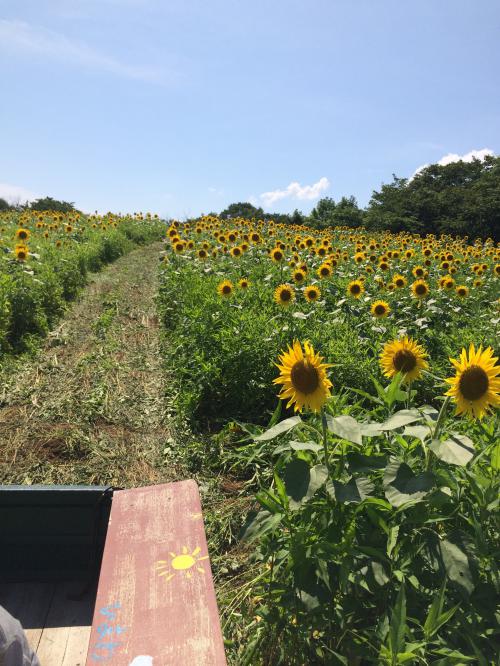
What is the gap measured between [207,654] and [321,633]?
1.84 feet

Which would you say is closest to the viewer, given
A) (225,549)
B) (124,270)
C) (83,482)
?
(225,549)

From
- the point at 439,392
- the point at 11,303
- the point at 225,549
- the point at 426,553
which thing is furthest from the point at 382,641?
the point at 11,303

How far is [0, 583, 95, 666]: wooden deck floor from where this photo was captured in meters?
2.14

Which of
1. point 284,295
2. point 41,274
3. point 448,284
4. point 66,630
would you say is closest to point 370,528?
point 66,630

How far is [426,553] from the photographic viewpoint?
1.50m

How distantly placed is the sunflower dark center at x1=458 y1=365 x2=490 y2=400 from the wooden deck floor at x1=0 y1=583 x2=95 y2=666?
1.97 metres

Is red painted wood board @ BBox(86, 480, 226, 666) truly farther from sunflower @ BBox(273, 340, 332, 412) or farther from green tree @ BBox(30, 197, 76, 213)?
green tree @ BBox(30, 197, 76, 213)

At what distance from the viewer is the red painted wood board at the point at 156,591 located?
57.8 inches

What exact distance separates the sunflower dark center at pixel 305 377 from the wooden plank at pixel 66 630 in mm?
1550

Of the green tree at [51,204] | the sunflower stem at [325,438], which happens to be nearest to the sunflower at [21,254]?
the sunflower stem at [325,438]

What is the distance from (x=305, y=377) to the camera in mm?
1798

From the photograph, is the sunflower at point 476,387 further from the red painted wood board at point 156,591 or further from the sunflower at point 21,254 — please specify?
the sunflower at point 21,254

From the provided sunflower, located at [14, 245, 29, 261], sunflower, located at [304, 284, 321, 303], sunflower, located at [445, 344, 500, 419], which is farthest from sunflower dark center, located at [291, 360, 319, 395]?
sunflower, located at [14, 245, 29, 261]

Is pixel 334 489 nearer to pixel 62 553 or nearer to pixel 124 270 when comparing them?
pixel 62 553
